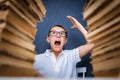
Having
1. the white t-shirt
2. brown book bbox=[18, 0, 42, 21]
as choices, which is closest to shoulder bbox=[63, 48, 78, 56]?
the white t-shirt

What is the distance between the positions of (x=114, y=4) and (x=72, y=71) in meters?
0.40

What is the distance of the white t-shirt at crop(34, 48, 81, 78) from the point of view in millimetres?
1075

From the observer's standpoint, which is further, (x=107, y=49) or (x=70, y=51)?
(x=70, y=51)

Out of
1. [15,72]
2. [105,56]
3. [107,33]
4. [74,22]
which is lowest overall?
[15,72]

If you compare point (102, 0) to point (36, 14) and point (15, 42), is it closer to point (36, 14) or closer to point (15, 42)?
point (36, 14)

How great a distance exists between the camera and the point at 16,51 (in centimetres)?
94

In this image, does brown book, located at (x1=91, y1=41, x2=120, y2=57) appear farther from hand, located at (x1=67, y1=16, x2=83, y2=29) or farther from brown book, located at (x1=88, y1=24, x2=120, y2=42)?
hand, located at (x1=67, y1=16, x2=83, y2=29)

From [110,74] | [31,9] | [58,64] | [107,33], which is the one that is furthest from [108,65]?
[31,9]

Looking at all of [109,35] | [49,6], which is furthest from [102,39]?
[49,6]

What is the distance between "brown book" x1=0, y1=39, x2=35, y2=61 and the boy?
76 mm

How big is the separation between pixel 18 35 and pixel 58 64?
0.28m

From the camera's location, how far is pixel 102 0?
1.06 meters

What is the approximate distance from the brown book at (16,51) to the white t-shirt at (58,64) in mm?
65

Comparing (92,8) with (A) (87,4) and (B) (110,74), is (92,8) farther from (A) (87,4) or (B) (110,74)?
(B) (110,74)
